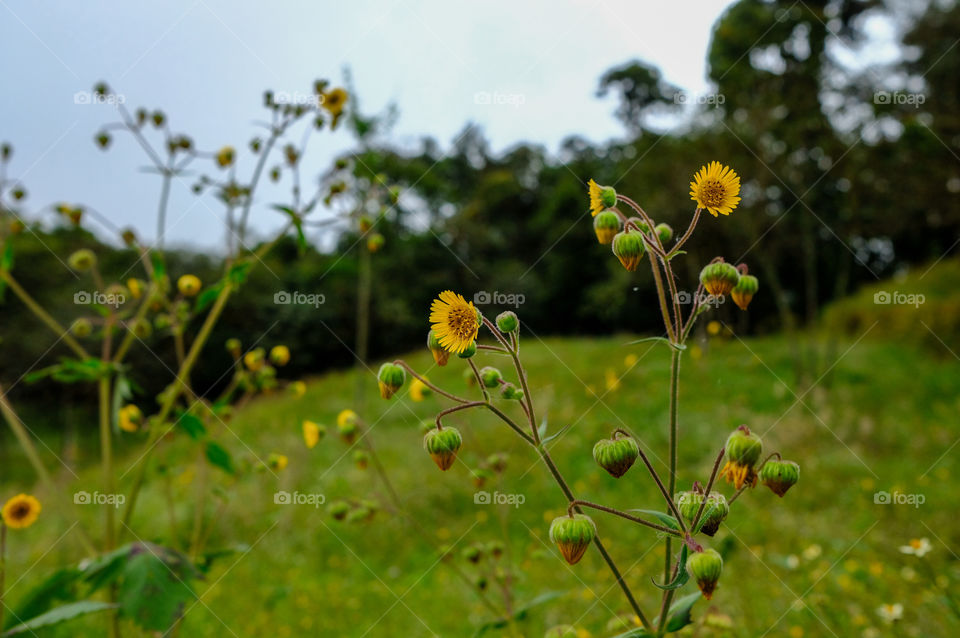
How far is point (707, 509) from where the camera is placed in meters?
0.67

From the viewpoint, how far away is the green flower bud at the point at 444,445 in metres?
0.77

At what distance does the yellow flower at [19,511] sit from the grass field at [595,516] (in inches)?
4.5

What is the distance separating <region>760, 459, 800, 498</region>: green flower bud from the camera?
2.44 ft

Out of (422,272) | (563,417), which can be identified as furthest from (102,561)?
(422,272)

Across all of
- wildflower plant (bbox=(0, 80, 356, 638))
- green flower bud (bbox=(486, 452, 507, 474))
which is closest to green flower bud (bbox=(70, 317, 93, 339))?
wildflower plant (bbox=(0, 80, 356, 638))

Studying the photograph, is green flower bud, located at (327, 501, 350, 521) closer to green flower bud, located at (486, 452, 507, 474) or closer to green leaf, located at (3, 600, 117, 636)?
green flower bud, located at (486, 452, 507, 474)

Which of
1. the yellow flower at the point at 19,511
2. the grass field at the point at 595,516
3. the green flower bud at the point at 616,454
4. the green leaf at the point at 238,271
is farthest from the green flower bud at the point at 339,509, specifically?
the green flower bud at the point at 616,454

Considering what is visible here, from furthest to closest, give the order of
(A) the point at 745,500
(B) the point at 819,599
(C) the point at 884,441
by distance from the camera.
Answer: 1. (C) the point at 884,441
2. (A) the point at 745,500
3. (B) the point at 819,599

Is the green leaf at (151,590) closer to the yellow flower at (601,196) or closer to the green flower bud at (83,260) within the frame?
the green flower bud at (83,260)

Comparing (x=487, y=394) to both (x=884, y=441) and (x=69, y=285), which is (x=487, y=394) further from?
(x=69, y=285)

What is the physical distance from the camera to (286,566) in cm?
409

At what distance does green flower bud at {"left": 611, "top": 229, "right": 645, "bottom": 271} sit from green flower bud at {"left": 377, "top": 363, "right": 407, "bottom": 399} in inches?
13.1

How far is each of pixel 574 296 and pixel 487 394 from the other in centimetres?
1034

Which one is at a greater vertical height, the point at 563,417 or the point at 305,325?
the point at 305,325
